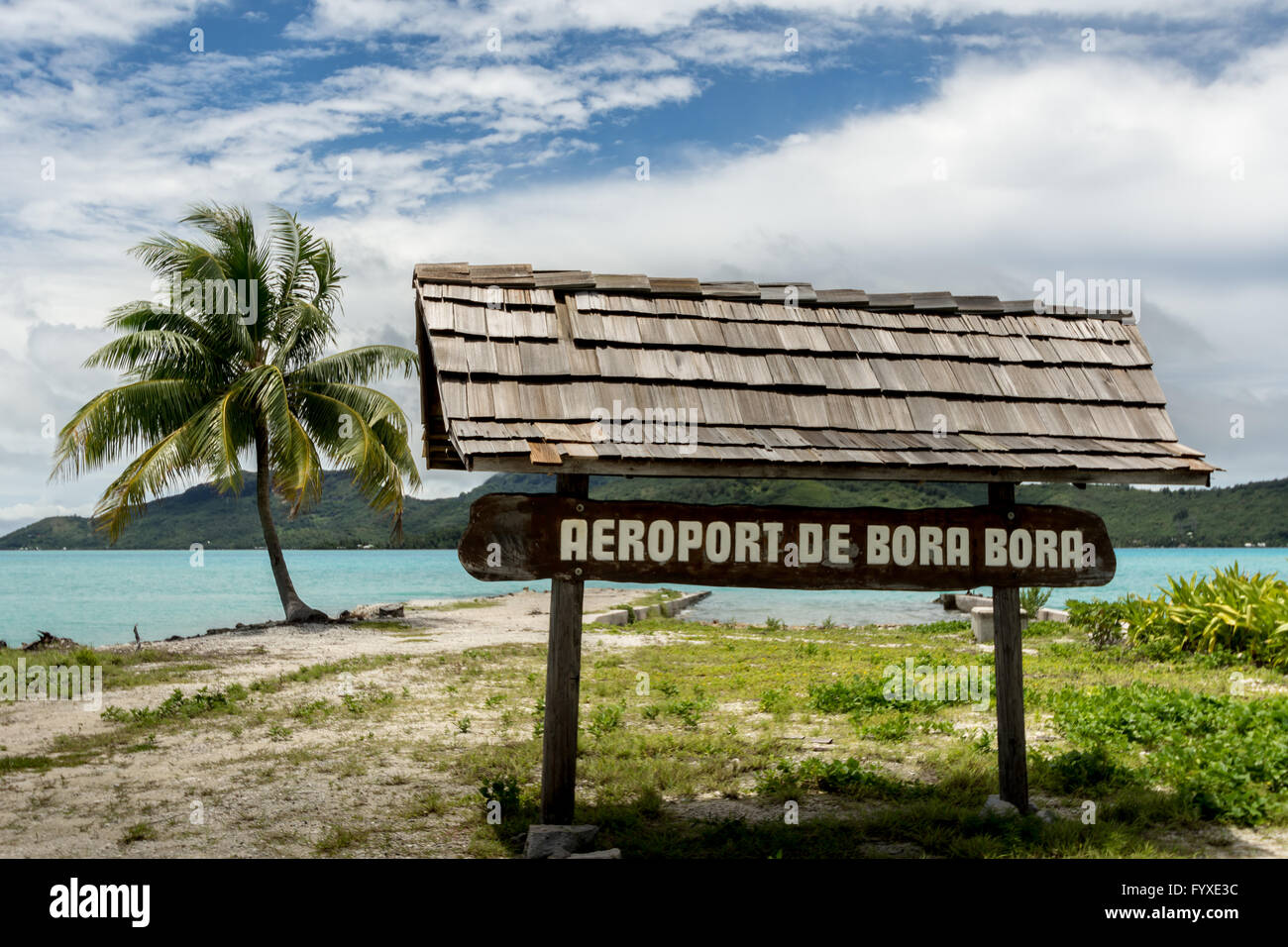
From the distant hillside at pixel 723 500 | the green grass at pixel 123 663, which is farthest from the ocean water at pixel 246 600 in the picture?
the green grass at pixel 123 663

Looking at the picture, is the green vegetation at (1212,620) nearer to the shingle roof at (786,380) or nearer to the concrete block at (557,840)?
the shingle roof at (786,380)

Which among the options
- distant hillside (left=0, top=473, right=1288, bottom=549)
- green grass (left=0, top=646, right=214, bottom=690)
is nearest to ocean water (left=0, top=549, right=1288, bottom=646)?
distant hillside (left=0, top=473, right=1288, bottom=549)

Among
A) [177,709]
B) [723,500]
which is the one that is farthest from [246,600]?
[177,709]

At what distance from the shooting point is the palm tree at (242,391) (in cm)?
2041

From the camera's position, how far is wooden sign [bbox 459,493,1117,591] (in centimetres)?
631

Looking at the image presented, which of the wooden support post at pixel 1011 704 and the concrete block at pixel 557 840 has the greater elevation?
the wooden support post at pixel 1011 704

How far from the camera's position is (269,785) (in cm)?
849

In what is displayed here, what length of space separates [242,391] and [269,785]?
15.4m

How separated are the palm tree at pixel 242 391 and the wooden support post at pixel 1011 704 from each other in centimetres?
1612

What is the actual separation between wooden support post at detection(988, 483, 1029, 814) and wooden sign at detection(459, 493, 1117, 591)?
1.43ft

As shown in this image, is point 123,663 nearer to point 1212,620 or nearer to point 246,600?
point 1212,620

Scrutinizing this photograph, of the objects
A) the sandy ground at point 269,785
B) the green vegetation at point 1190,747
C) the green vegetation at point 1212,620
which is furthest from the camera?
the green vegetation at point 1212,620
